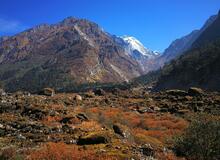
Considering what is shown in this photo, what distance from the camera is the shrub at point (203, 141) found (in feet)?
67.1

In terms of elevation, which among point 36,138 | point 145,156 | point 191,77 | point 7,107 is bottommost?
point 145,156

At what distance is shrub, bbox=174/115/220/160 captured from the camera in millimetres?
20438

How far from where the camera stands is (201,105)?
54.0 meters

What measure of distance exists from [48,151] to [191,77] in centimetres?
11957

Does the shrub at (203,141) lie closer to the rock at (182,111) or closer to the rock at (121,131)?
the rock at (121,131)

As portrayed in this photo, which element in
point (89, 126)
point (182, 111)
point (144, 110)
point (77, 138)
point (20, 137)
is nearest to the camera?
point (77, 138)

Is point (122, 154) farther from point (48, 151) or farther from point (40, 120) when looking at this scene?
point (40, 120)

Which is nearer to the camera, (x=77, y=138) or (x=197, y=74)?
(x=77, y=138)

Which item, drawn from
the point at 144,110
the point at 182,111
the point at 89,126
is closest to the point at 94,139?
the point at 89,126

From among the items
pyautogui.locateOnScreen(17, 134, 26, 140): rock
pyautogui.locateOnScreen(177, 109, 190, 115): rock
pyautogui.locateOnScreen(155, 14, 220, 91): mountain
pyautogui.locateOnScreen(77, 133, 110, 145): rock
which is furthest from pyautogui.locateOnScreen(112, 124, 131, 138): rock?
pyautogui.locateOnScreen(155, 14, 220, 91): mountain

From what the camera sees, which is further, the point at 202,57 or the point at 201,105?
the point at 202,57

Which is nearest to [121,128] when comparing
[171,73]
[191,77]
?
[191,77]

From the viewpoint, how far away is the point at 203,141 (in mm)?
20656

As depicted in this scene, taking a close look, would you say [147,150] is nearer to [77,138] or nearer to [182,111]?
[77,138]
